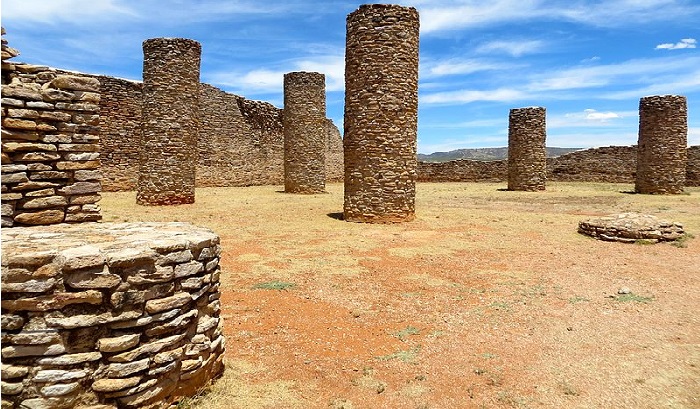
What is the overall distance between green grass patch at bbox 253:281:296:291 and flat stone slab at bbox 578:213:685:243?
7.03 metres

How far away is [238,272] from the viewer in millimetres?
7023

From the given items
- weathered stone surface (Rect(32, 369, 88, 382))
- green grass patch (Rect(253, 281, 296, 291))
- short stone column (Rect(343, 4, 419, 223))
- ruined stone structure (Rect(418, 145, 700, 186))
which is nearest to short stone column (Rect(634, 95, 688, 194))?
ruined stone structure (Rect(418, 145, 700, 186))

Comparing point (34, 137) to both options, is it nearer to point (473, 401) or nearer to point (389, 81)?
point (473, 401)

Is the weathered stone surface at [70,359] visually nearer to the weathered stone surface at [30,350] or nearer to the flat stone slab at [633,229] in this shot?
the weathered stone surface at [30,350]

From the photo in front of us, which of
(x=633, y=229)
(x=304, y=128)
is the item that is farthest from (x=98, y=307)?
(x=304, y=128)

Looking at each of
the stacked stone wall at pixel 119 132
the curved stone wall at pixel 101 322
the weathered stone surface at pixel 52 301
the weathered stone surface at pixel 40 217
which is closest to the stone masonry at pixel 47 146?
the weathered stone surface at pixel 40 217

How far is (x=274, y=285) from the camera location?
6.39 m

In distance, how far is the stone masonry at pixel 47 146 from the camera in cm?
440

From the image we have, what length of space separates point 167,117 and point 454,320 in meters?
11.9

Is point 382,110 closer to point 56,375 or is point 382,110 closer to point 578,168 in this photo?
point 56,375

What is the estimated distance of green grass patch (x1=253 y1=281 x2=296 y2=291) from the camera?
6.27m

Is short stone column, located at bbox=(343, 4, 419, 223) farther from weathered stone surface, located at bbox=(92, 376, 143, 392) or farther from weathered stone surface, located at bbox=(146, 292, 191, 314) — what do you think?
weathered stone surface, located at bbox=(92, 376, 143, 392)

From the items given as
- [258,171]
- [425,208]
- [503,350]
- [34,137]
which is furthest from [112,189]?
[503,350]

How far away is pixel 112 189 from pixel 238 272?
569 inches
